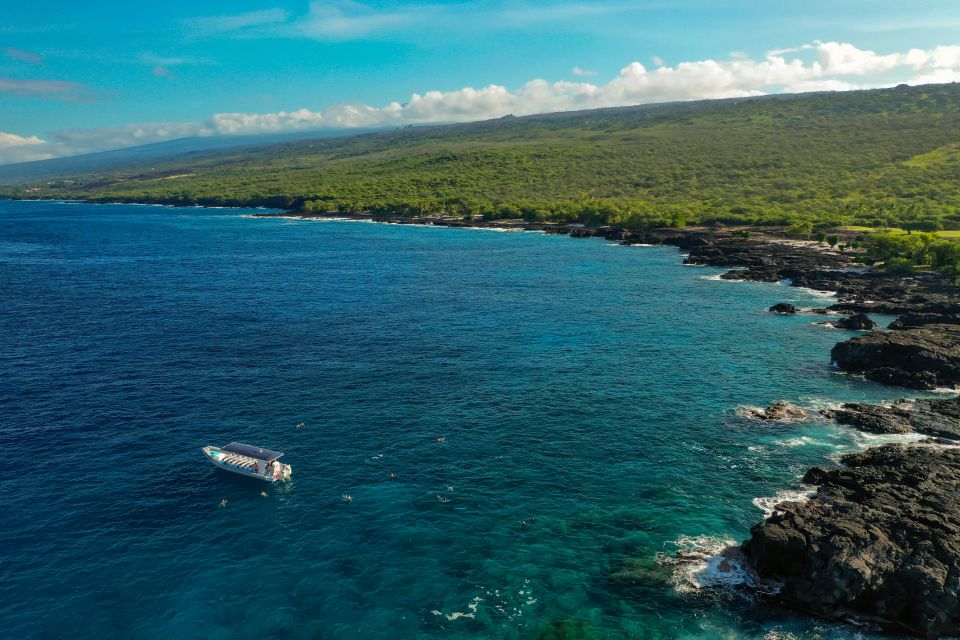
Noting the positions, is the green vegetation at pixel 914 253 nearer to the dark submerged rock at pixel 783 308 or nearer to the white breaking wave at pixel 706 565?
the dark submerged rock at pixel 783 308

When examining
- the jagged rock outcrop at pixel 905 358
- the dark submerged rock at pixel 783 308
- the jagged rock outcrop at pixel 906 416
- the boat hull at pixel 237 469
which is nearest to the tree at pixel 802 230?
the dark submerged rock at pixel 783 308

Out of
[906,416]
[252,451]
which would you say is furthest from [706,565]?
[252,451]

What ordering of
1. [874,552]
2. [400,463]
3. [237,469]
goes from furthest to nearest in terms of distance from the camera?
[400,463], [237,469], [874,552]

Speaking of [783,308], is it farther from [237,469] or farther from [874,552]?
[237,469]

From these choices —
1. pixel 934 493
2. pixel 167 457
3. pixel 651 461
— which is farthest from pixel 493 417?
pixel 934 493

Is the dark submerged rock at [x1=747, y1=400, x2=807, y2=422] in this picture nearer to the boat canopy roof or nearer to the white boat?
the white boat

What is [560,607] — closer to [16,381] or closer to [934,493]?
[934,493]

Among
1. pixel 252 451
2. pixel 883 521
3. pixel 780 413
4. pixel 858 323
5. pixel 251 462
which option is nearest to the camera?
pixel 883 521
